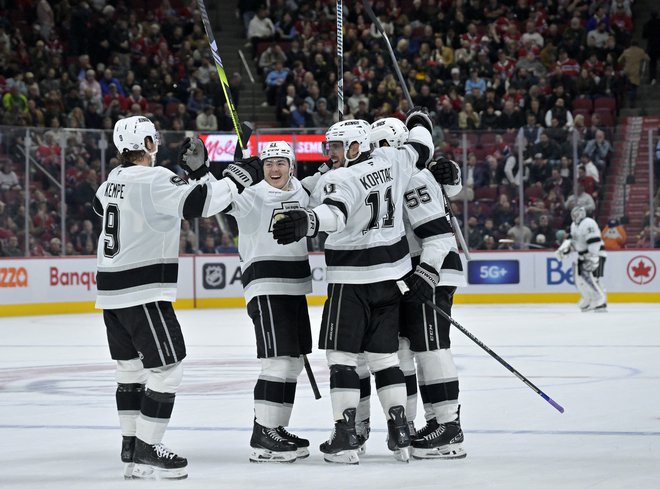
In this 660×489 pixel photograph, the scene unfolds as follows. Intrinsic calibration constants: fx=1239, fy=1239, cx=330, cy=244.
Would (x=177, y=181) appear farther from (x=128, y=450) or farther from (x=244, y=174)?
(x=128, y=450)

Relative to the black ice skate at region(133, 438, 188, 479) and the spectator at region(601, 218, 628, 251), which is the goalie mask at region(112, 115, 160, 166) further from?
the spectator at region(601, 218, 628, 251)

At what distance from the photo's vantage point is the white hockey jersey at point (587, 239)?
653 inches

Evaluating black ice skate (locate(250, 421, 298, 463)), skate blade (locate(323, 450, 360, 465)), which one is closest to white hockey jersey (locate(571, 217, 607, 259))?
black ice skate (locate(250, 421, 298, 463))

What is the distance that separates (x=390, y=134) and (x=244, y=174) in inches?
39.4

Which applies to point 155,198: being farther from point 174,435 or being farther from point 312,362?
point 312,362

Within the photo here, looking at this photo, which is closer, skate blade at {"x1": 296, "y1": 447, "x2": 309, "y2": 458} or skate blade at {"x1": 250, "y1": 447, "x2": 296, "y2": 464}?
skate blade at {"x1": 250, "y1": 447, "x2": 296, "y2": 464}

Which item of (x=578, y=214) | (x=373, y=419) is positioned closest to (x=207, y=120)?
(x=578, y=214)

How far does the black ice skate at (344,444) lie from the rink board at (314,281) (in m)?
11.2

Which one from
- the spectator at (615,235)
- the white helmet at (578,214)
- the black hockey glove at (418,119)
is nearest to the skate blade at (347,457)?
the black hockey glove at (418,119)

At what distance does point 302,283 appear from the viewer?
19.3 ft

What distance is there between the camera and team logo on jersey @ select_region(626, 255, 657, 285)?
18141mm

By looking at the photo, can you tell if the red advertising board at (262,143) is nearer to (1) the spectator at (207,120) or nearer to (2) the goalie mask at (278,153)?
(1) the spectator at (207,120)

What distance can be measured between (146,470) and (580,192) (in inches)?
535

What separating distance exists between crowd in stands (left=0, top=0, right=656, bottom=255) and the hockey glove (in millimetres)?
11150
